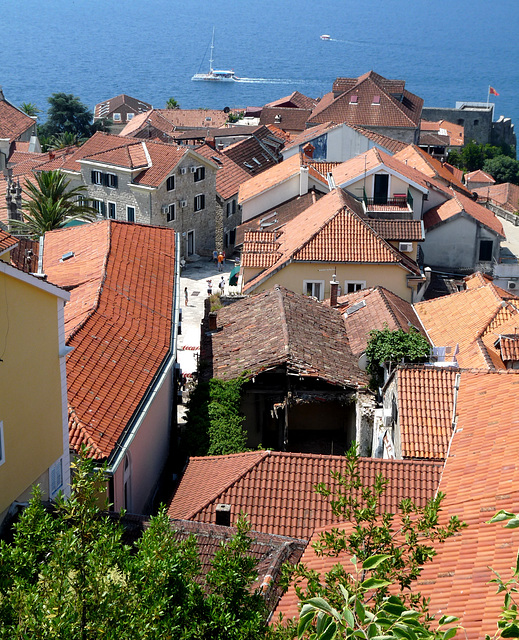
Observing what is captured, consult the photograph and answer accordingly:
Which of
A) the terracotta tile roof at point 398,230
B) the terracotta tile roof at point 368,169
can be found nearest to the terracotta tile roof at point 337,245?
the terracotta tile roof at point 398,230

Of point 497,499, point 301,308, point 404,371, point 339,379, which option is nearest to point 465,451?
point 497,499

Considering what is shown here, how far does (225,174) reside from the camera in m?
59.5

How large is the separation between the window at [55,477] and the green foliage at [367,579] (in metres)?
5.64

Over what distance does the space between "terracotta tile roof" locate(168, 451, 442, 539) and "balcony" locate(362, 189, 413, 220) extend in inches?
878

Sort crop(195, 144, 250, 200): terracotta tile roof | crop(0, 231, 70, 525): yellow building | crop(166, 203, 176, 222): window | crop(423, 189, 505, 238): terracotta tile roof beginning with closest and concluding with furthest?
crop(0, 231, 70, 525): yellow building → crop(423, 189, 505, 238): terracotta tile roof → crop(166, 203, 176, 222): window → crop(195, 144, 250, 200): terracotta tile roof

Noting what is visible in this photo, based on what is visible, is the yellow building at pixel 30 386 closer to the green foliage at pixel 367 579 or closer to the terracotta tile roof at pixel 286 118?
the green foliage at pixel 367 579

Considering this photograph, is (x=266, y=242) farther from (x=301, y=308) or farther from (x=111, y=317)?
(x=111, y=317)

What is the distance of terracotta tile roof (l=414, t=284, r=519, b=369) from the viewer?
1034 inches

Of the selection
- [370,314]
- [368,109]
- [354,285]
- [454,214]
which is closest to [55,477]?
[370,314]

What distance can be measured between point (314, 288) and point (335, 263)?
1.39 m

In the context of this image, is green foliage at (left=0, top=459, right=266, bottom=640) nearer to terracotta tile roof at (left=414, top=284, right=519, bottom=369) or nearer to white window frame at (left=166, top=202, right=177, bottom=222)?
terracotta tile roof at (left=414, top=284, right=519, bottom=369)

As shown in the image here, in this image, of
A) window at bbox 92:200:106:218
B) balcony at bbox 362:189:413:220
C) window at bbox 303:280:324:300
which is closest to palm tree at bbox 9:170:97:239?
window at bbox 303:280:324:300

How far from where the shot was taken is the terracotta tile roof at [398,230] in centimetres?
3728

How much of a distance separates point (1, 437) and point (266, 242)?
79.6 feet
